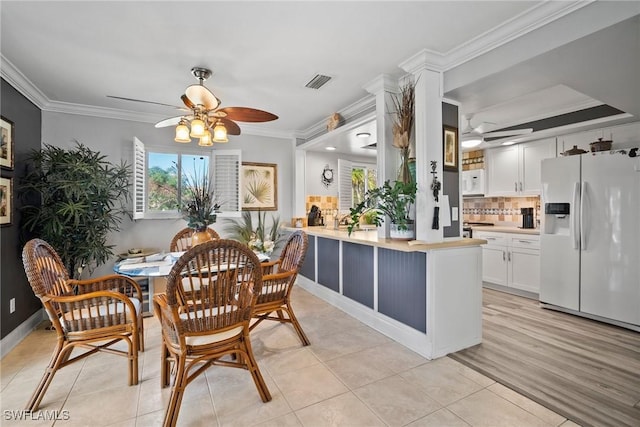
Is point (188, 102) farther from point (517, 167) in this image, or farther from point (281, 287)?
point (517, 167)

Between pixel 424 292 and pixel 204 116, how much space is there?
94.4 inches

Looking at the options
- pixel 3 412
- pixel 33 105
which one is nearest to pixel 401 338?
pixel 3 412

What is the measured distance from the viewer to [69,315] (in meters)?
2.07

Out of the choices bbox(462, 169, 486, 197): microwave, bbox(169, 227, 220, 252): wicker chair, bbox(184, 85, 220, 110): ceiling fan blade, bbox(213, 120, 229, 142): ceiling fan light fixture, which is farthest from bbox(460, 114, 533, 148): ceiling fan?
bbox(169, 227, 220, 252): wicker chair

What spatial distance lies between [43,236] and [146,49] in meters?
2.14

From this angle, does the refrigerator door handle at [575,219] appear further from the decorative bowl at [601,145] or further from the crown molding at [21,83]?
the crown molding at [21,83]

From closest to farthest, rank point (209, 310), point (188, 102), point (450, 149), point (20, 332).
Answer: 1. point (209, 310)
2. point (188, 102)
3. point (450, 149)
4. point (20, 332)

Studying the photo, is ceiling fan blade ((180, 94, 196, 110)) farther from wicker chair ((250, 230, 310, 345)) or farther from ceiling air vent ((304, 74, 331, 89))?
wicker chair ((250, 230, 310, 345))

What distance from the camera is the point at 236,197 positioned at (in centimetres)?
454

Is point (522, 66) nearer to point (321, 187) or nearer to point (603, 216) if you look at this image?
point (603, 216)

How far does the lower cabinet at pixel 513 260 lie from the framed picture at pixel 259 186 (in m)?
3.34

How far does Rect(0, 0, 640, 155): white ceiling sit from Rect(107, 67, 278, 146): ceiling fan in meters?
0.37

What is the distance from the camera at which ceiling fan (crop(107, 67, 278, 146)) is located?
2416mm

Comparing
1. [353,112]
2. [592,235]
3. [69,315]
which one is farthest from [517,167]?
[69,315]
